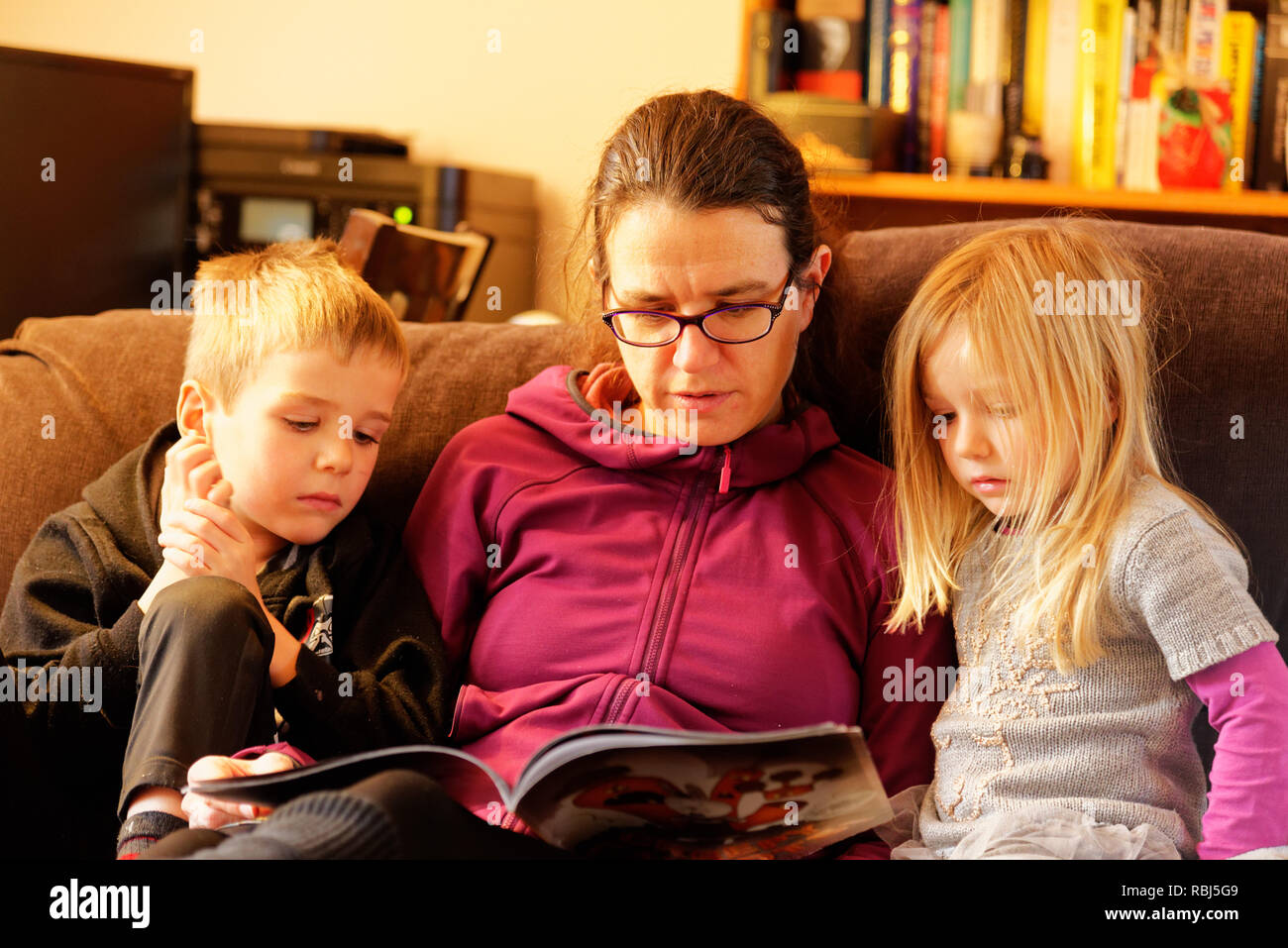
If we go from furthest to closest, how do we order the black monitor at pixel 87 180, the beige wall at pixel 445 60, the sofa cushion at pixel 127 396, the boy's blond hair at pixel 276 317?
the beige wall at pixel 445 60, the black monitor at pixel 87 180, the sofa cushion at pixel 127 396, the boy's blond hair at pixel 276 317

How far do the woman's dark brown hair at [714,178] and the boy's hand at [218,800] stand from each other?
0.58m

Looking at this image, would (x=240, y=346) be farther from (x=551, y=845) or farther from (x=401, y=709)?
(x=551, y=845)

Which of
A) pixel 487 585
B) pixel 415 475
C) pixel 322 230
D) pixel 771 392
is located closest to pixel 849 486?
pixel 771 392

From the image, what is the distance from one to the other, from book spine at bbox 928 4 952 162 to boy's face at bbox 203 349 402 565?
1.39 meters

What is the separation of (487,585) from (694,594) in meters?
0.23

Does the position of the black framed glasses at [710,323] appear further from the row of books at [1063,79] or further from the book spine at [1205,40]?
the book spine at [1205,40]

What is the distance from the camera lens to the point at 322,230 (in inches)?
94.3

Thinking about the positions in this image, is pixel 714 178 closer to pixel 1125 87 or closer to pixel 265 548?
pixel 265 548

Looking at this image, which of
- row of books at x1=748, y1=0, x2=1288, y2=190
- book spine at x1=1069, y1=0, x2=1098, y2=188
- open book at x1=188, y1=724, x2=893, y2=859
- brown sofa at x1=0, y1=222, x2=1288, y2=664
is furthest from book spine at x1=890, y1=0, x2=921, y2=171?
open book at x1=188, y1=724, x2=893, y2=859

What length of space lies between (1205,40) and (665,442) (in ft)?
5.14

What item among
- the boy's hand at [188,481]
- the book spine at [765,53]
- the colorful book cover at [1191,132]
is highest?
the book spine at [765,53]

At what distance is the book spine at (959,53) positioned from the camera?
87.0 inches

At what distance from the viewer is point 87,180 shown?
2207mm

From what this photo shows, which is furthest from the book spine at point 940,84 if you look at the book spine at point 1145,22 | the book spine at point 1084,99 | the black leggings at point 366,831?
the black leggings at point 366,831
